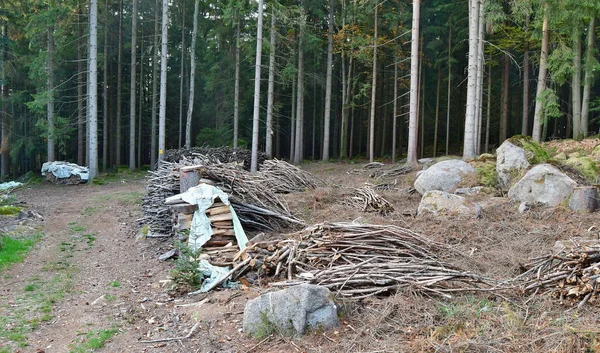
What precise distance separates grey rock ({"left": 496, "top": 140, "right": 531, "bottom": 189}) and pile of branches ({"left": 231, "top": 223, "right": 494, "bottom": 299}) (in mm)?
5933

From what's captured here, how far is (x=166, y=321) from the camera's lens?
5.41m

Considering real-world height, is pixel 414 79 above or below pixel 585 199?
above

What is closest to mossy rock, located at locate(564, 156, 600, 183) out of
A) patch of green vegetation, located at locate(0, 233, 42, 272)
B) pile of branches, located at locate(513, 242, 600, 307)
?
pile of branches, located at locate(513, 242, 600, 307)

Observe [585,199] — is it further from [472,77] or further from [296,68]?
[296,68]

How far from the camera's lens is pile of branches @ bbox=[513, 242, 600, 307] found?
4.80 metres

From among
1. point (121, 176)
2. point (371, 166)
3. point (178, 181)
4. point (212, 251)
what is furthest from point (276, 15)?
point (212, 251)

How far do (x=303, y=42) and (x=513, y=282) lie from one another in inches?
846

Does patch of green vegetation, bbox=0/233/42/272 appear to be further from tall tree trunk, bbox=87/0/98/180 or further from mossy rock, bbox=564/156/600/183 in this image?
mossy rock, bbox=564/156/600/183

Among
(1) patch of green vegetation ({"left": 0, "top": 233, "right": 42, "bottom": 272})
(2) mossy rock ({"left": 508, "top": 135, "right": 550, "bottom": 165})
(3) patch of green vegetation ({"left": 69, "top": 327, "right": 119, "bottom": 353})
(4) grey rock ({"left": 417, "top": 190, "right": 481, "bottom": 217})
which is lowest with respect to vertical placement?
(3) patch of green vegetation ({"left": 69, "top": 327, "right": 119, "bottom": 353})

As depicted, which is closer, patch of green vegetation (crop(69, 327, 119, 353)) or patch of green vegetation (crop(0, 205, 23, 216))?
patch of green vegetation (crop(69, 327, 119, 353))

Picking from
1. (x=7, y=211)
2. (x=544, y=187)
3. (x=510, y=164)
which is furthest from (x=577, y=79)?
(x=7, y=211)

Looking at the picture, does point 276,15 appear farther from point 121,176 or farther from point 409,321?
point 409,321

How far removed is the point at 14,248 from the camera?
8891mm

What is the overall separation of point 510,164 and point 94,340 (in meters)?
10.2
